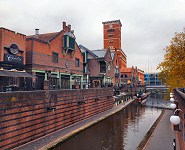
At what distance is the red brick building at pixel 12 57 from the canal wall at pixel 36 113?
4.32 meters

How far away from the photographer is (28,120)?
16.2 m

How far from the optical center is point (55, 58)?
31.7 metres

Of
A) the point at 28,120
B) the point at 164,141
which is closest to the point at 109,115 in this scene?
the point at 164,141

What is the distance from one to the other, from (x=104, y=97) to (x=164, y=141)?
21497 millimetres

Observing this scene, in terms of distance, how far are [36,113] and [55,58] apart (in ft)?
51.6

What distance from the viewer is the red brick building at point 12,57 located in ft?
70.8

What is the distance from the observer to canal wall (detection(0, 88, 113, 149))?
45.6 ft

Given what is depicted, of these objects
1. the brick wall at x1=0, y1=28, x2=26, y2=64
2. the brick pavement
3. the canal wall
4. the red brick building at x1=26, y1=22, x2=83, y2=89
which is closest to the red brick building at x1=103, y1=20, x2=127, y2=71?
the red brick building at x1=26, y1=22, x2=83, y2=89

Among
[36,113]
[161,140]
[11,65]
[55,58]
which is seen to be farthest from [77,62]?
[161,140]

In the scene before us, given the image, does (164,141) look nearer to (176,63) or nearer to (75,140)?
(75,140)

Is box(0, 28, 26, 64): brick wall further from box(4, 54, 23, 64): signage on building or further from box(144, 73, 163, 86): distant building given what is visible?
box(144, 73, 163, 86): distant building

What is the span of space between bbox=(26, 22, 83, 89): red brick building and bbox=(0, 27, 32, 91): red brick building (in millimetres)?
1732

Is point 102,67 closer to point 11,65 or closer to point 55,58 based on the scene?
point 55,58

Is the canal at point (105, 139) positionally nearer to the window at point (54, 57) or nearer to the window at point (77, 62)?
the window at point (54, 57)
